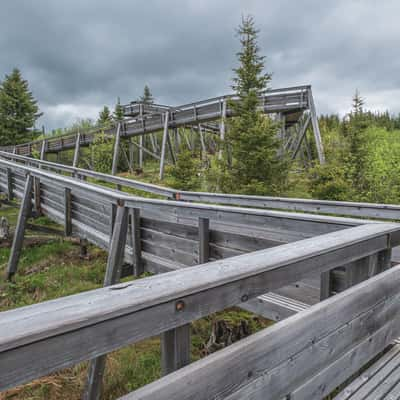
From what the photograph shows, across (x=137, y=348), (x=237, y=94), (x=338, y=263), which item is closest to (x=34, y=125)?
(x=237, y=94)

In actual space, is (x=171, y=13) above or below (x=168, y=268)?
above

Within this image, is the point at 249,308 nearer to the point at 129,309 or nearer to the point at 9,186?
the point at 129,309

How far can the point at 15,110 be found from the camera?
31.5 m

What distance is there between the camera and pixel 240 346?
1.12 m

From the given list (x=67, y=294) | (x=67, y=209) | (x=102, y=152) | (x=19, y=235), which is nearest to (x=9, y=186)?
(x=19, y=235)

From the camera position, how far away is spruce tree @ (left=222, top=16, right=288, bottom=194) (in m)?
9.67

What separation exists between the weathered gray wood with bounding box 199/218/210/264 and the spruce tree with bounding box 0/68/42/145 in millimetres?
34754

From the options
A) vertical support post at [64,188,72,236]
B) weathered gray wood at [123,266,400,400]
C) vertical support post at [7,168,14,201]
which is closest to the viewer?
weathered gray wood at [123,266,400,400]

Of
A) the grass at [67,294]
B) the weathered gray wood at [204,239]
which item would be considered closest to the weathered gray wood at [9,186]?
the grass at [67,294]

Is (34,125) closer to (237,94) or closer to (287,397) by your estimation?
(237,94)

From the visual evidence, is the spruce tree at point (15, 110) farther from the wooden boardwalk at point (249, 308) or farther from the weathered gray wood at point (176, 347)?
the weathered gray wood at point (176, 347)

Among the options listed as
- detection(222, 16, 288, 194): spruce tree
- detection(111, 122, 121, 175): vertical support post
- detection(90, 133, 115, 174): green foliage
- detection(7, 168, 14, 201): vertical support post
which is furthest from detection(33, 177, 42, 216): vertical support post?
detection(90, 133, 115, 174): green foliage

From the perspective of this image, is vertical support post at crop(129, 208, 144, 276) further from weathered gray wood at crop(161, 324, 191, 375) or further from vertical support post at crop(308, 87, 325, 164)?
vertical support post at crop(308, 87, 325, 164)

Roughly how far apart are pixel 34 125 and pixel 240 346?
37.8m
